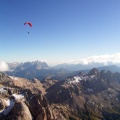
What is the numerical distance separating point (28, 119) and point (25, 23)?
95983 mm

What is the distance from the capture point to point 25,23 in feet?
521

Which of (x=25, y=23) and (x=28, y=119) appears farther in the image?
(x=28, y=119)

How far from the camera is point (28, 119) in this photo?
199625 millimetres

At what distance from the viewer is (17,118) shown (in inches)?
7726

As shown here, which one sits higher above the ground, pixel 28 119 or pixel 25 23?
pixel 25 23

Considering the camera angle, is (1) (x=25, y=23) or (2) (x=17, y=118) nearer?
(1) (x=25, y=23)

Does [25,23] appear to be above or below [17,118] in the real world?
above

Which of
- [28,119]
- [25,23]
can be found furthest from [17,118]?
[25,23]

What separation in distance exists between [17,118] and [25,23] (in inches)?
3692

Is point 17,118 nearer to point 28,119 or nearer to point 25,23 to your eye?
point 28,119
